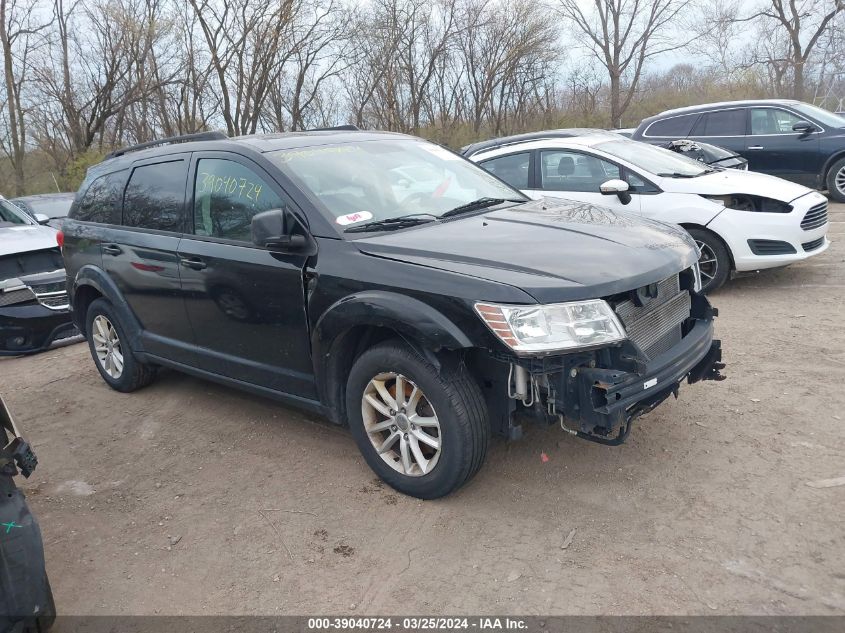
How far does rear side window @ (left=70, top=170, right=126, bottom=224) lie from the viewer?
521 centimetres

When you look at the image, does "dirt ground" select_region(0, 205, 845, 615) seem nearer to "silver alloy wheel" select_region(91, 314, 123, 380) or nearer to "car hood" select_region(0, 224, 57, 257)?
"silver alloy wheel" select_region(91, 314, 123, 380)

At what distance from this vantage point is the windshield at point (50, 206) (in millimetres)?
12086

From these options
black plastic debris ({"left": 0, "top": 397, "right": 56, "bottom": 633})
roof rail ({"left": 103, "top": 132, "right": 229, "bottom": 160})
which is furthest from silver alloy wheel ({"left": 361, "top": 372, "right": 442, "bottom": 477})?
roof rail ({"left": 103, "top": 132, "right": 229, "bottom": 160})

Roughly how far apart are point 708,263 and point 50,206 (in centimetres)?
1097

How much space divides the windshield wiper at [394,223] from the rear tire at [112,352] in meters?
2.50

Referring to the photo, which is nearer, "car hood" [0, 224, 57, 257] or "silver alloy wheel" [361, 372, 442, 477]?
"silver alloy wheel" [361, 372, 442, 477]

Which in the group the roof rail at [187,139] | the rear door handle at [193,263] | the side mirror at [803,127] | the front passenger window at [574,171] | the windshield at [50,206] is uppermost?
the roof rail at [187,139]

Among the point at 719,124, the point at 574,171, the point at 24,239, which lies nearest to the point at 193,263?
the point at 24,239

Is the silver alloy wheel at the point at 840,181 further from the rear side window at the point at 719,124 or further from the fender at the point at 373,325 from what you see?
the fender at the point at 373,325

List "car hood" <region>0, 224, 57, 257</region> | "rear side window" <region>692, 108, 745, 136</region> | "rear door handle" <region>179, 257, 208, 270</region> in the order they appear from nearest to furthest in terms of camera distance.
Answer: "rear door handle" <region>179, 257, 208, 270</region>
"car hood" <region>0, 224, 57, 257</region>
"rear side window" <region>692, 108, 745, 136</region>

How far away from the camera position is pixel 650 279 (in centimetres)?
329

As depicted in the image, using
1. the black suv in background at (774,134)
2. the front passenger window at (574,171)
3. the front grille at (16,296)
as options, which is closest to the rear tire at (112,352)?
the front grille at (16,296)

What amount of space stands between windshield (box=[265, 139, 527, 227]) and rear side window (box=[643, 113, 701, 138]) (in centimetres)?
809

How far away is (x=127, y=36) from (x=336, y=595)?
26905 mm
